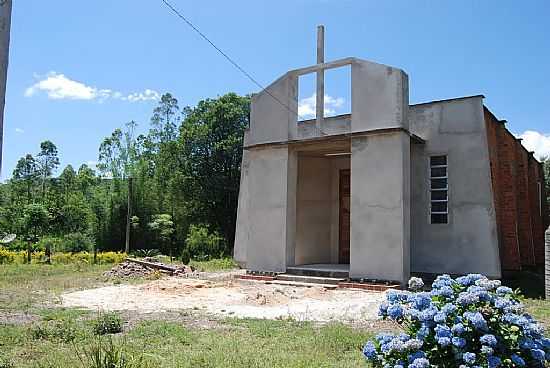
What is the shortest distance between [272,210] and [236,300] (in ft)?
12.2

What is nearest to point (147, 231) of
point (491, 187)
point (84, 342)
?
point (491, 187)

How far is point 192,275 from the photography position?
13703 millimetres

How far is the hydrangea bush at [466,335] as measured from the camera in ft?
11.6

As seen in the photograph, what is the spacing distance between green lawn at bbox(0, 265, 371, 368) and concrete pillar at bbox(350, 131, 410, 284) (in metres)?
4.40

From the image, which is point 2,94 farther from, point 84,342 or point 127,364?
point 84,342

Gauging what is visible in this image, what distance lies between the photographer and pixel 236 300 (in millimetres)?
9383

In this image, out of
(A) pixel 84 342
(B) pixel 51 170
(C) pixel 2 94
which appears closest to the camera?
(C) pixel 2 94

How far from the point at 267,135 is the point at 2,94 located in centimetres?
970

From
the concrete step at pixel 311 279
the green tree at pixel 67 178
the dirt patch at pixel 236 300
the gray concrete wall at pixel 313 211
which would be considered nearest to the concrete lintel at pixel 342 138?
the gray concrete wall at pixel 313 211

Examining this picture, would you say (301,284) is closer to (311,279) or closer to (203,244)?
(311,279)

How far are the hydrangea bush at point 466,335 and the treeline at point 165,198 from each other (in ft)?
63.3

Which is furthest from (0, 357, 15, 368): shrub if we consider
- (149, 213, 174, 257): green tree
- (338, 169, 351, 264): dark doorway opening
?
(149, 213, 174, 257): green tree

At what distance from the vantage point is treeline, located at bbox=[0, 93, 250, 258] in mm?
24578

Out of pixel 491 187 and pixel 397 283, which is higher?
pixel 491 187
